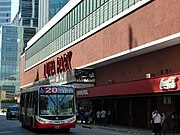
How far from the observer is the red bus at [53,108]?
2397cm

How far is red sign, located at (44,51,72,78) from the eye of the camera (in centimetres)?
5659

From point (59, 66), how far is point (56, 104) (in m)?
37.2

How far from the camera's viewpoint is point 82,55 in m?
49.8

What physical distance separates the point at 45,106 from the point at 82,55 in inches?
1022

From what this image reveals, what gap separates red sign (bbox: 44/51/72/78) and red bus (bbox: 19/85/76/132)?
30.6m

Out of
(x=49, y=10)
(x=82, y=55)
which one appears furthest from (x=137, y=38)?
(x=49, y=10)

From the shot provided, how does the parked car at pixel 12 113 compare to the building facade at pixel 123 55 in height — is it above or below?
below

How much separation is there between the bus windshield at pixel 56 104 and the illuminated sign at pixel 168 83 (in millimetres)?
6137

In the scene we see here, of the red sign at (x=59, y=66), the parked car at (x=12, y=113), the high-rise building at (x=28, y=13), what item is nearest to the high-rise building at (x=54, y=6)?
the high-rise building at (x=28, y=13)

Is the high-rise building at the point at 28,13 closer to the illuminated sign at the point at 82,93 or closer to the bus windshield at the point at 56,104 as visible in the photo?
the illuminated sign at the point at 82,93

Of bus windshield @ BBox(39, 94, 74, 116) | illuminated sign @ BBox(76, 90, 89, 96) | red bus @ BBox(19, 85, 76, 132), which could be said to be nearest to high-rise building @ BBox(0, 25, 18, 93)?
illuminated sign @ BBox(76, 90, 89, 96)

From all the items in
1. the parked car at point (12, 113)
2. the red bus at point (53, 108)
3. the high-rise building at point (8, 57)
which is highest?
the high-rise building at point (8, 57)

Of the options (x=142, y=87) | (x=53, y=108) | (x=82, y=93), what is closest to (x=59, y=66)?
(x=82, y=93)

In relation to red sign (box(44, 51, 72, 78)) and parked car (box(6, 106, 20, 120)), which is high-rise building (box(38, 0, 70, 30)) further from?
parked car (box(6, 106, 20, 120))
